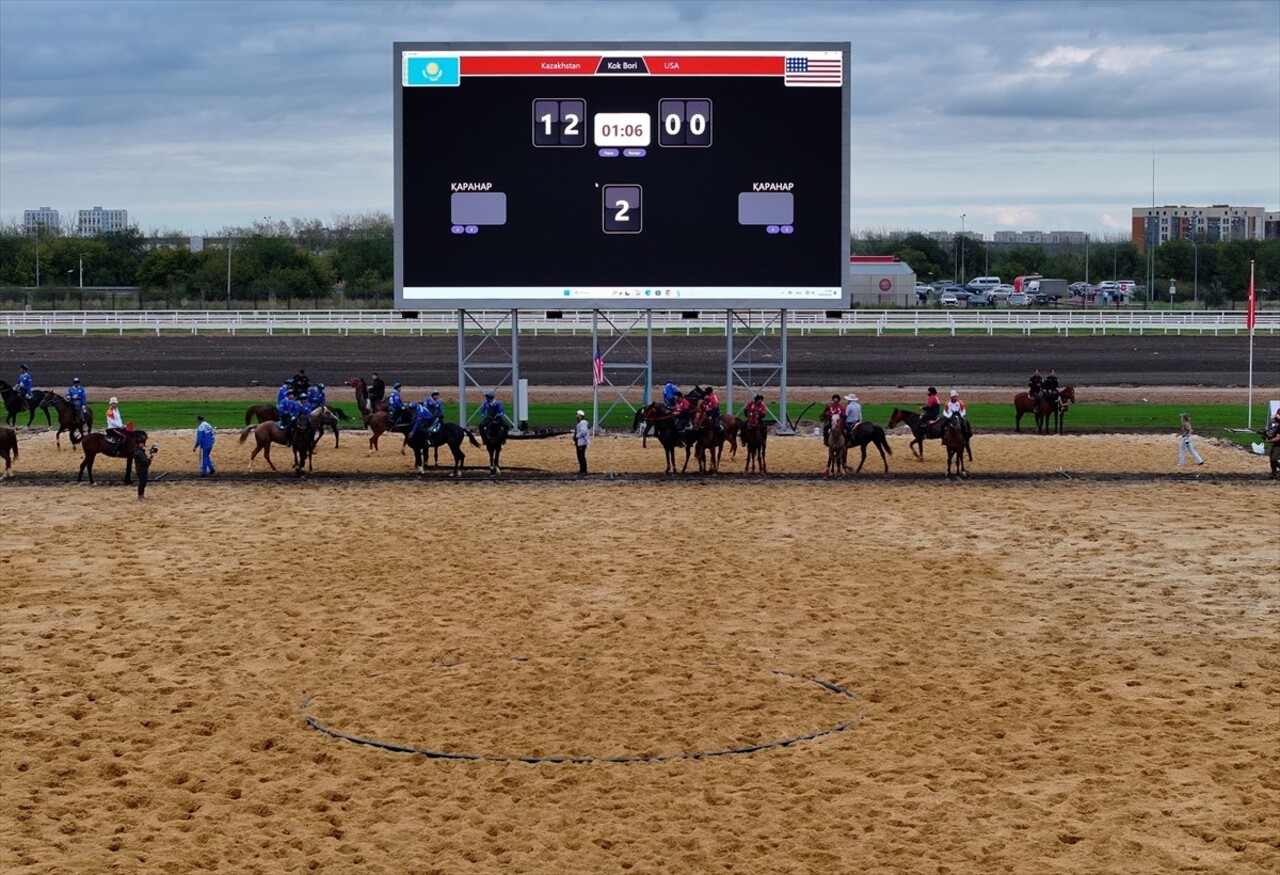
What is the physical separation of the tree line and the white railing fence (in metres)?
18.1

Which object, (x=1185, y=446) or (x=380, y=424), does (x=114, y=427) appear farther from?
(x=1185, y=446)

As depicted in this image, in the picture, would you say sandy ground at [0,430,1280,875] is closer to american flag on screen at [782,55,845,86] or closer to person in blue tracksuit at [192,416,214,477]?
person in blue tracksuit at [192,416,214,477]

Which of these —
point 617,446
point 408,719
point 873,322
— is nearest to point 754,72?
point 617,446

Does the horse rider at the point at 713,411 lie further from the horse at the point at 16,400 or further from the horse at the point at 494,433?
the horse at the point at 16,400

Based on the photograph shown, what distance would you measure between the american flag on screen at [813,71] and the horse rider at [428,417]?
8.91 metres

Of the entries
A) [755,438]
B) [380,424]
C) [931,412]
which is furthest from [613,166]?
[931,412]

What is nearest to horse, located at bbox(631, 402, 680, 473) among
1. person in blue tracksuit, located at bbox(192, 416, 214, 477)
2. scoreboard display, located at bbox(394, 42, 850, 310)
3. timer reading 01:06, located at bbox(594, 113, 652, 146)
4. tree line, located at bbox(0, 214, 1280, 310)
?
scoreboard display, located at bbox(394, 42, 850, 310)

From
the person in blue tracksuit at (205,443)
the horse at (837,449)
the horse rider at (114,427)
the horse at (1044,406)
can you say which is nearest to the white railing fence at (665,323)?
the horse at (1044,406)

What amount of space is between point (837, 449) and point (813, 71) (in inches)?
289

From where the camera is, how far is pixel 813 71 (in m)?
28.7

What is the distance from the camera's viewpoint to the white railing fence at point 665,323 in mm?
62719

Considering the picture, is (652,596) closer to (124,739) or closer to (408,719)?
(408,719)

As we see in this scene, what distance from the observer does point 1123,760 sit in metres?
11.4

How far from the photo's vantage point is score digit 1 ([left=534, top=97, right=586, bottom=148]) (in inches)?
1121
